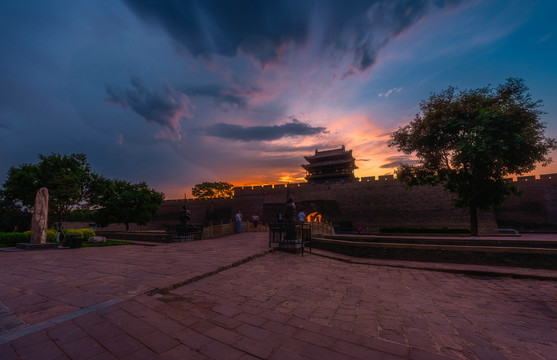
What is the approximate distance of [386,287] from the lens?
4828 millimetres

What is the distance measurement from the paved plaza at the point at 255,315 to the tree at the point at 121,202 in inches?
834

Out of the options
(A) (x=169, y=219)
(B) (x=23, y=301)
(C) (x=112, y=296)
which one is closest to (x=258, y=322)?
(C) (x=112, y=296)

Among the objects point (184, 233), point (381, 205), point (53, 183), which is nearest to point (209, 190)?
point (53, 183)

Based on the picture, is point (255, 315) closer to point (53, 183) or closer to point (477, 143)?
point (477, 143)

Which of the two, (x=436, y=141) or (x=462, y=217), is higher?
(x=436, y=141)

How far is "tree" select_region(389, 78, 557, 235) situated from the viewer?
1150 centimetres

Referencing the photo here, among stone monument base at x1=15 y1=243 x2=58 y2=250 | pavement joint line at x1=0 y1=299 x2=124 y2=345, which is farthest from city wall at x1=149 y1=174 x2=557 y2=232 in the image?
pavement joint line at x1=0 y1=299 x2=124 y2=345

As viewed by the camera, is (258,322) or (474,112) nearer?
(258,322)

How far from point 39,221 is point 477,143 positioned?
20.9 metres

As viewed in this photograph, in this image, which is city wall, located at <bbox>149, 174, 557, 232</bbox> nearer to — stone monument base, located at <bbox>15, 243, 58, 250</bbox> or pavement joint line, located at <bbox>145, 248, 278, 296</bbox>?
pavement joint line, located at <bbox>145, 248, 278, 296</bbox>

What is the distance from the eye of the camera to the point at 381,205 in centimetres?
2842

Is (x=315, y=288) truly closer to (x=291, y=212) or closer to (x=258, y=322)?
(x=258, y=322)

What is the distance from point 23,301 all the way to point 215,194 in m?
50.6

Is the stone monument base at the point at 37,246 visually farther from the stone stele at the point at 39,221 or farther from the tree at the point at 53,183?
the tree at the point at 53,183
